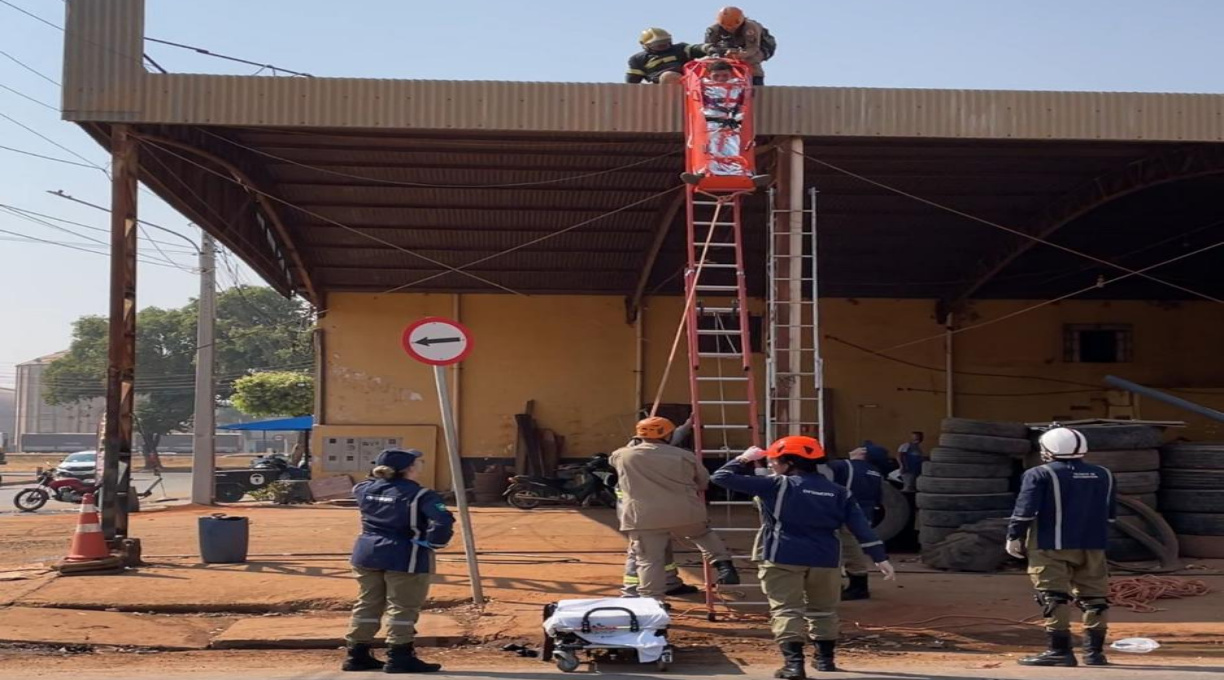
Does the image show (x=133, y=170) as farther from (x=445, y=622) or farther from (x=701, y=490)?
(x=701, y=490)

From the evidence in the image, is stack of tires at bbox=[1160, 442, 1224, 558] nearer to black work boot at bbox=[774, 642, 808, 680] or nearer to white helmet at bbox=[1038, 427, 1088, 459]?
white helmet at bbox=[1038, 427, 1088, 459]

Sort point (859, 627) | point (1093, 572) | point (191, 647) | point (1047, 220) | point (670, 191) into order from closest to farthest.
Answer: point (1093, 572) → point (191, 647) → point (859, 627) → point (670, 191) → point (1047, 220)

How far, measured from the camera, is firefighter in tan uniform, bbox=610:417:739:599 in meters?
9.09

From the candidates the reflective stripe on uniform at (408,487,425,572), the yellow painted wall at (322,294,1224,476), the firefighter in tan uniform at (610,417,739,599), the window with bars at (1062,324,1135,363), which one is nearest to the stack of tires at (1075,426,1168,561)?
the firefighter in tan uniform at (610,417,739,599)

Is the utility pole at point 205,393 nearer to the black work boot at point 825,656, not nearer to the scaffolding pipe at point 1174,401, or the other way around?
the scaffolding pipe at point 1174,401

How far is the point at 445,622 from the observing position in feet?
31.5

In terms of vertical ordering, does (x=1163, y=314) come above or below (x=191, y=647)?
above

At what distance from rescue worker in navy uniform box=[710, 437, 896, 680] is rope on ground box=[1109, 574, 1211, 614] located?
3878mm

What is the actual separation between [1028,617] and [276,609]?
6.48 metres

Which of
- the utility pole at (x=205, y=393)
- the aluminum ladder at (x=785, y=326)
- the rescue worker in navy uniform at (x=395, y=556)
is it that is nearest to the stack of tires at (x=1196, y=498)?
the aluminum ladder at (x=785, y=326)

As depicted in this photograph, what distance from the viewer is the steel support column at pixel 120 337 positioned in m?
12.1

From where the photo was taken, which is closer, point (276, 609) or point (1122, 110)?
point (276, 609)

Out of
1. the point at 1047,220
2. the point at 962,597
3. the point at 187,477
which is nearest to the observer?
the point at 962,597

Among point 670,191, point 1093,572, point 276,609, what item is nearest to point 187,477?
point 670,191
